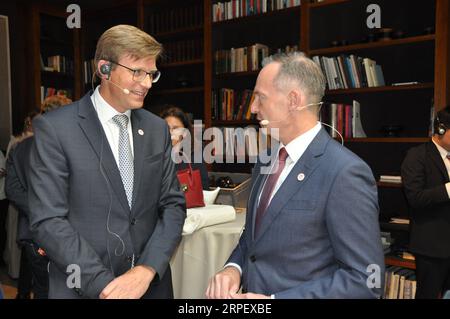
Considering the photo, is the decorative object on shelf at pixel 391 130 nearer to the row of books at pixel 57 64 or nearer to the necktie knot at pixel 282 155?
the necktie knot at pixel 282 155

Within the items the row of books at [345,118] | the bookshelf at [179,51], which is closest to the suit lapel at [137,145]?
the row of books at [345,118]

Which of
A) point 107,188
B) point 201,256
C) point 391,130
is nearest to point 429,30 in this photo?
point 391,130

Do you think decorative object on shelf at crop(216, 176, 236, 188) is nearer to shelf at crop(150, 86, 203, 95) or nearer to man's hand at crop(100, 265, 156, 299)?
man's hand at crop(100, 265, 156, 299)

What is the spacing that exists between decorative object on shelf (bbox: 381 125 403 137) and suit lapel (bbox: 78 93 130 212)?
2.85 metres

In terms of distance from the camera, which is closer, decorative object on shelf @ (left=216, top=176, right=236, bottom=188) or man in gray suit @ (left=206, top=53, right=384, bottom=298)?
man in gray suit @ (left=206, top=53, right=384, bottom=298)

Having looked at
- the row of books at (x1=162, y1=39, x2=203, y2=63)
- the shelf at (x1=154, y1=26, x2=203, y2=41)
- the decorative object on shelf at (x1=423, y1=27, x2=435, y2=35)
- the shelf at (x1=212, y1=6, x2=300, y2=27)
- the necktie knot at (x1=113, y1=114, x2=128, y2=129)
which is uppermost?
the shelf at (x1=212, y1=6, x2=300, y2=27)

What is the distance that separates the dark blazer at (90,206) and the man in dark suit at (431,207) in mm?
1994

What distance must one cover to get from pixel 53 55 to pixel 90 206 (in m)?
4.92

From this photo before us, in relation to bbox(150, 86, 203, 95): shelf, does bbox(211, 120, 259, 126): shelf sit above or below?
below

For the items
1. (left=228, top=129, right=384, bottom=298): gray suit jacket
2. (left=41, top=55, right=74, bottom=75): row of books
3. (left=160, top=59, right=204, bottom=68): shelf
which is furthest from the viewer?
(left=41, top=55, right=74, bottom=75): row of books

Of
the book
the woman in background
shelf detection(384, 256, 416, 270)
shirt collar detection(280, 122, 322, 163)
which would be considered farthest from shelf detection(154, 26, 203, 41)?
shirt collar detection(280, 122, 322, 163)

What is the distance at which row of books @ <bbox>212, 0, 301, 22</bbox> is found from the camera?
4.24 metres

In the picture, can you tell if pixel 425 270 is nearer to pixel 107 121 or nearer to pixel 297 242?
pixel 297 242
